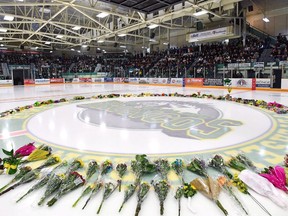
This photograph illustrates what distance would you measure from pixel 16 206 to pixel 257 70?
67.1 ft

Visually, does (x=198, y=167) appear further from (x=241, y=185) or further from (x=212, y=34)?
(x=212, y=34)

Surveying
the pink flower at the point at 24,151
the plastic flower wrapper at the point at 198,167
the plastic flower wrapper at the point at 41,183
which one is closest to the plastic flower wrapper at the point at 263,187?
the plastic flower wrapper at the point at 198,167

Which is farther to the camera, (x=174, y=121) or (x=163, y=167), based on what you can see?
(x=174, y=121)

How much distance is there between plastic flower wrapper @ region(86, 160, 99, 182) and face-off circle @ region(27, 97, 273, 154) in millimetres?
753

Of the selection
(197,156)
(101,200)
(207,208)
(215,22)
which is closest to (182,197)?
(207,208)

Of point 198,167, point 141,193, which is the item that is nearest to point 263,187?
point 198,167

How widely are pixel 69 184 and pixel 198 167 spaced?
1894 millimetres

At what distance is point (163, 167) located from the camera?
3436 mm

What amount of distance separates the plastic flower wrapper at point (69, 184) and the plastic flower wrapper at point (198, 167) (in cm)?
164

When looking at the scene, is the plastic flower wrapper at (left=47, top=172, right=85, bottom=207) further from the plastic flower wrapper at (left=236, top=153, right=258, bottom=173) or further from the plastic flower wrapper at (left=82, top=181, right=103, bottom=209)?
the plastic flower wrapper at (left=236, top=153, right=258, bottom=173)

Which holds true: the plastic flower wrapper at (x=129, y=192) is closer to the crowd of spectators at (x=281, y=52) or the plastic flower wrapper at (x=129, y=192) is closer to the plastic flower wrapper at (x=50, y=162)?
the plastic flower wrapper at (x=50, y=162)

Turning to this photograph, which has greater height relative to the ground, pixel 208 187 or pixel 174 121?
pixel 174 121

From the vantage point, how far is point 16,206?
2635 mm

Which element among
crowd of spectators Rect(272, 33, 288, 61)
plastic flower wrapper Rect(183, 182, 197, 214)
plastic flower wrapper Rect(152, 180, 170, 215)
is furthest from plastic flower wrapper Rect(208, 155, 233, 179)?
crowd of spectators Rect(272, 33, 288, 61)
